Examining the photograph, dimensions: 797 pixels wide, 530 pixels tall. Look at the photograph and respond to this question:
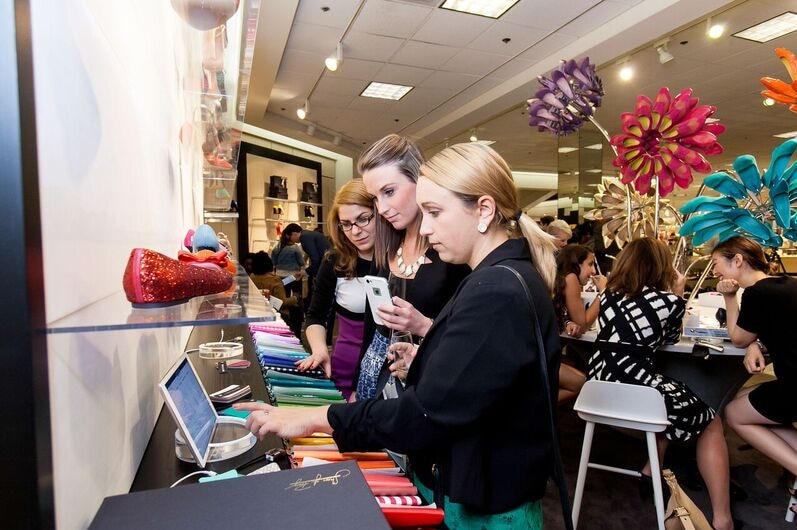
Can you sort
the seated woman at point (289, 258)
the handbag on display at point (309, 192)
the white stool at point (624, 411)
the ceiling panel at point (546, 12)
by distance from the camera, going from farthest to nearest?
the handbag on display at point (309, 192), the seated woman at point (289, 258), the ceiling panel at point (546, 12), the white stool at point (624, 411)

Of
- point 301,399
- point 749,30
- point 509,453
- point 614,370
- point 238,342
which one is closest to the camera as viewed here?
point 509,453

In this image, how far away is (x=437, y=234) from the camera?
114 centimetres

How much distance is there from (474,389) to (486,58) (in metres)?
5.99

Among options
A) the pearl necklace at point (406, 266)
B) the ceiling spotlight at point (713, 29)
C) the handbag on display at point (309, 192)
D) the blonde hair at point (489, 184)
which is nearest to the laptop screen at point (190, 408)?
the blonde hair at point (489, 184)

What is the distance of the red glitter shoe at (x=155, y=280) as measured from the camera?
0.64 m

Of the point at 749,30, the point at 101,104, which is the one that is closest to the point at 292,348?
the point at 101,104

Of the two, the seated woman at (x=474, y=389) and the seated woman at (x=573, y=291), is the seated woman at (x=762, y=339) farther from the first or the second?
the seated woman at (x=474, y=389)

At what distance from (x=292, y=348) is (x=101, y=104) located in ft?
4.11

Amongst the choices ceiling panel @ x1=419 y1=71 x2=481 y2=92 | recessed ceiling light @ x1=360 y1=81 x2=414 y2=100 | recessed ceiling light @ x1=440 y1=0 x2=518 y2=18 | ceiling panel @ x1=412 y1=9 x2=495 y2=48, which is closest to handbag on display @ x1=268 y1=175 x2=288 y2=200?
recessed ceiling light @ x1=360 y1=81 x2=414 y2=100

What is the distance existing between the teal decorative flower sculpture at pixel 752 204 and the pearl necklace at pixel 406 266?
1503 millimetres

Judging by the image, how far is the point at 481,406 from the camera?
935 millimetres

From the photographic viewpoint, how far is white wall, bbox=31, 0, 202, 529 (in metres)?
0.55

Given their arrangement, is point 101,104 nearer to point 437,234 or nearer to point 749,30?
point 437,234

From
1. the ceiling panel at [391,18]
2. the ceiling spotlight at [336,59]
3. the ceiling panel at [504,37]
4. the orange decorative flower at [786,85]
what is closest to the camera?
the orange decorative flower at [786,85]
